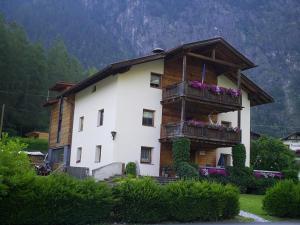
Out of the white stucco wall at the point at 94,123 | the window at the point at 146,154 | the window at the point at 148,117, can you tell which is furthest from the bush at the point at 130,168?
the window at the point at 148,117

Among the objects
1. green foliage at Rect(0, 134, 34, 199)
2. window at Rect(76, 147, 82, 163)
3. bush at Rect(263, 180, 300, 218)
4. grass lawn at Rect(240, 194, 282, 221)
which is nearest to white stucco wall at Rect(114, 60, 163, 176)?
window at Rect(76, 147, 82, 163)

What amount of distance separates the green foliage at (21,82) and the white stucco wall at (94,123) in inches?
942

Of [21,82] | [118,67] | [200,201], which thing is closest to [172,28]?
[21,82]

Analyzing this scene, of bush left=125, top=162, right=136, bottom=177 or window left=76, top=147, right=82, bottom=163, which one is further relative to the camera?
window left=76, top=147, right=82, bottom=163

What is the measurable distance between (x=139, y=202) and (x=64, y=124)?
23.8 meters

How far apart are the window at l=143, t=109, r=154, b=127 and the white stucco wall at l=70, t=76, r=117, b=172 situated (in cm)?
217

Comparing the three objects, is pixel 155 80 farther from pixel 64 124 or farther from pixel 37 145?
pixel 37 145

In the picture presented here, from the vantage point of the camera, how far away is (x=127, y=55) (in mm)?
127188

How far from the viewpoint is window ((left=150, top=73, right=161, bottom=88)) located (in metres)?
31.7

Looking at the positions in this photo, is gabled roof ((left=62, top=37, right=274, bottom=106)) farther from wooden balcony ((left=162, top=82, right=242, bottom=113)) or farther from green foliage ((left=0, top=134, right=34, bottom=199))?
green foliage ((left=0, top=134, right=34, bottom=199))

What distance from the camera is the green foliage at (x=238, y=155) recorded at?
30.8 metres

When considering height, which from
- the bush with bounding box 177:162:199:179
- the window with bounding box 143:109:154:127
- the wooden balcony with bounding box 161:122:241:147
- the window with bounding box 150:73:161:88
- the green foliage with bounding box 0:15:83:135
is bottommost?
the bush with bounding box 177:162:199:179

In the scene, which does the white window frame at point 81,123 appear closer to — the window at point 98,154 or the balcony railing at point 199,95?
the window at point 98,154

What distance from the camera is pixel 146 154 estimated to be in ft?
101
